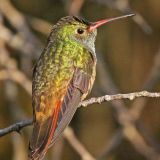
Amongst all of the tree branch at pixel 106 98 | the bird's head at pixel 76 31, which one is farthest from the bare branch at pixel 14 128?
the bird's head at pixel 76 31

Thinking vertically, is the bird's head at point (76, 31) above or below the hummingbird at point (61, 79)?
above

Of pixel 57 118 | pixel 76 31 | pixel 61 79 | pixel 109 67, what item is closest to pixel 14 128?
pixel 57 118

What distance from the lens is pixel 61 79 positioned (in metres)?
4.51

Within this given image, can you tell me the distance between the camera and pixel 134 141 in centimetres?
624

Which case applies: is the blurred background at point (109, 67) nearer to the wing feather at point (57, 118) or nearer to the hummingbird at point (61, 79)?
the hummingbird at point (61, 79)

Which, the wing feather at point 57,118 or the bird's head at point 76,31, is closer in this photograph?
the wing feather at point 57,118

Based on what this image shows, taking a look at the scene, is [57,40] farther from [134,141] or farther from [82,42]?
[134,141]

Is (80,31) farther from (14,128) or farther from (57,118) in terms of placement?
(14,128)

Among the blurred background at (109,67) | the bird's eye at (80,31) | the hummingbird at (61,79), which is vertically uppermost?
the blurred background at (109,67)

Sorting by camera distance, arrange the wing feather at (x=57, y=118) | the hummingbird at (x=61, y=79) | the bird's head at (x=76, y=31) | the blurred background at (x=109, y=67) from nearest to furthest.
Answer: the wing feather at (x=57, y=118) → the hummingbird at (x=61, y=79) → the bird's head at (x=76, y=31) → the blurred background at (x=109, y=67)

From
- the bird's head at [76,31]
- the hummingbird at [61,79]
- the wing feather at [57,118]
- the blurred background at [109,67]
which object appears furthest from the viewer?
the blurred background at [109,67]

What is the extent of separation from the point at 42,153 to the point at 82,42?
3.64 ft

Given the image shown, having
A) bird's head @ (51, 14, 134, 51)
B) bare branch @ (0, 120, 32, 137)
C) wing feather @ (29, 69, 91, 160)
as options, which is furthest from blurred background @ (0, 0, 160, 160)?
bare branch @ (0, 120, 32, 137)

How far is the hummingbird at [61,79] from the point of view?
4191mm
